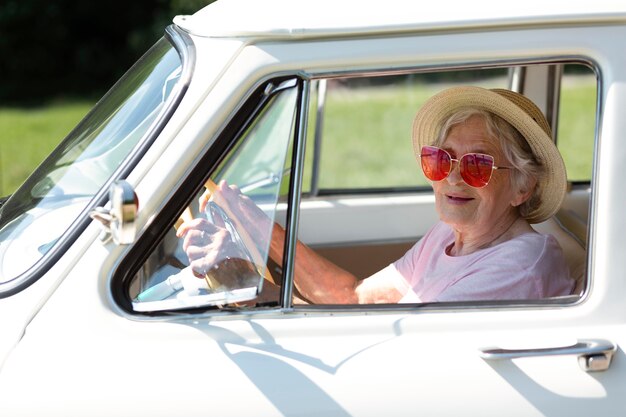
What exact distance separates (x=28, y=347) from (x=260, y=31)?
85cm

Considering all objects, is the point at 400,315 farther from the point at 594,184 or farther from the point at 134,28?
the point at 134,28

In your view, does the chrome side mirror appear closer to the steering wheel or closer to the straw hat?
the steering wheel

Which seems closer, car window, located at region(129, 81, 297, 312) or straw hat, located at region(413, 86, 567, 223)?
car window, located at region(129, 81, 297, 312)

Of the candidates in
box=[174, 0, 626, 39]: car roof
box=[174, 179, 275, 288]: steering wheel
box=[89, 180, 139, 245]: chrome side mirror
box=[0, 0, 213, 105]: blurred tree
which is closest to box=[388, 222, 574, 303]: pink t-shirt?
box=[174, 179, 275, 288]: steering wheel

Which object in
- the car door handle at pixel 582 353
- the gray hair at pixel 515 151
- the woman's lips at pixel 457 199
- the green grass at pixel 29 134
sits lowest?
the car door handle at pixel 582 353

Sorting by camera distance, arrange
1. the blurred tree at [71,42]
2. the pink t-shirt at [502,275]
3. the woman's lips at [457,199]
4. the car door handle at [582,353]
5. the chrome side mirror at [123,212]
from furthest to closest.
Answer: the blurred tree at [71,42], the woman's lips at [457,199], the pink t-shirt at [502,275], the car door handle at [582,353], the chrome side mirror at [123,212]

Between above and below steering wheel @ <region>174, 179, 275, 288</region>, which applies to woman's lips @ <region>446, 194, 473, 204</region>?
above

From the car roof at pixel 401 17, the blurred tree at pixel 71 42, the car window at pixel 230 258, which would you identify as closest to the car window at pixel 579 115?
the blurred tree at pixel 71 42

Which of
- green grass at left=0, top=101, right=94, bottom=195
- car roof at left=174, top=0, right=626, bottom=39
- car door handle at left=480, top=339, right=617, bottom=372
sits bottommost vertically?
car door handle at left=480, top=339, right=617, bottom=372

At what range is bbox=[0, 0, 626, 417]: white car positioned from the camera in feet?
7.02

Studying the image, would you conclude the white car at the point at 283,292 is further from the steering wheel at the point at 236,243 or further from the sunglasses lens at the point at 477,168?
the sunglasses lens at the point at 477,168

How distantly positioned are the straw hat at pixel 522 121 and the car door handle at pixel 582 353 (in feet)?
2.32

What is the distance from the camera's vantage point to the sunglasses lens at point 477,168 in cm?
265

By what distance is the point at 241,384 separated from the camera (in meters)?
2.14
